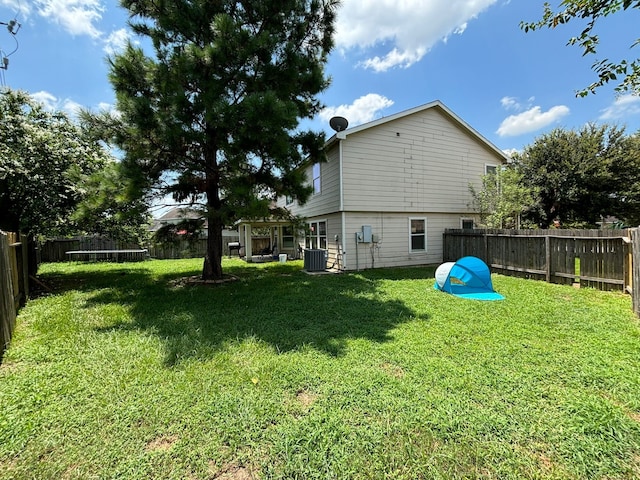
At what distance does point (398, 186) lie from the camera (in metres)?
11.3

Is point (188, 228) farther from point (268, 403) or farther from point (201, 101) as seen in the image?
point (268, 403)

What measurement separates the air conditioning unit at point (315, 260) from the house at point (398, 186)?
3.9 inches

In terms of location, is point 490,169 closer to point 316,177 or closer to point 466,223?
point 466,223

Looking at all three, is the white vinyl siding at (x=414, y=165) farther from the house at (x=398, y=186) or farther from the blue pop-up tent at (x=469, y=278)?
→ the blue pop-up tent at (x=469, y=278)

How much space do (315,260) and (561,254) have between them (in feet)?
25.1

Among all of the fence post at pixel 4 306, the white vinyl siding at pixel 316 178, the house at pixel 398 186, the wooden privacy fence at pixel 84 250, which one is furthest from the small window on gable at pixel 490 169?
the fence post at pixel 4 306

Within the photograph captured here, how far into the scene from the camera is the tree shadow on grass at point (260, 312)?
428cm

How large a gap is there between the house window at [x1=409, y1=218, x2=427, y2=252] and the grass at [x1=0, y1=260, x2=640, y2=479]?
6376 mm

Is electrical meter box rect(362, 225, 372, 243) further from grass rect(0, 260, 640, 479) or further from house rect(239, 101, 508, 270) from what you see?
grass rect(0, 260, 640, 479)

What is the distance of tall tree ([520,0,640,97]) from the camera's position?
389cm

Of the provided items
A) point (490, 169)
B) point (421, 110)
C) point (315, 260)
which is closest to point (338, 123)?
point (421, 110)

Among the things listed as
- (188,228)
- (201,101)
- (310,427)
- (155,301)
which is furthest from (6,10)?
(310,427)

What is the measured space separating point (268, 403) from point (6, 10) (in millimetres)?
10177

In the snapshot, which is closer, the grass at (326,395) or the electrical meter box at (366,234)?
the grass at (326,395)
